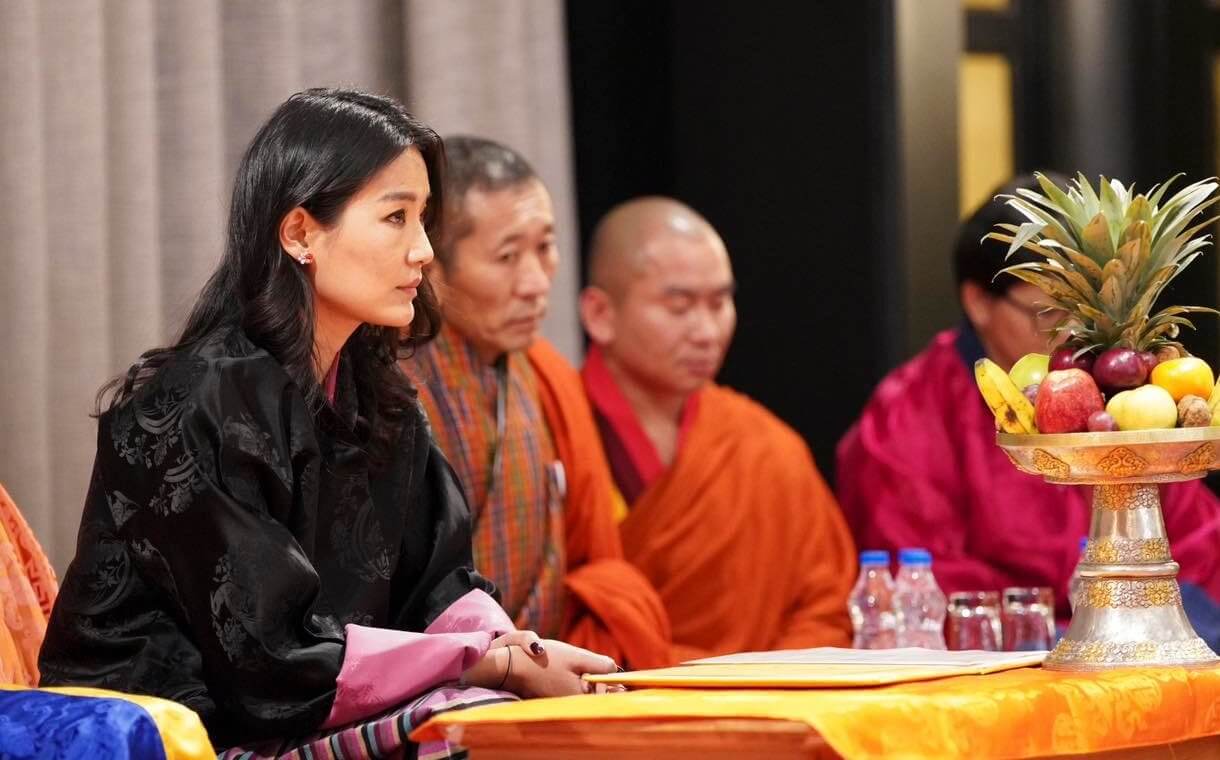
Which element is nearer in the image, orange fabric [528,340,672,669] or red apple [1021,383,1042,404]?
red apple [1021,383,1042,404]

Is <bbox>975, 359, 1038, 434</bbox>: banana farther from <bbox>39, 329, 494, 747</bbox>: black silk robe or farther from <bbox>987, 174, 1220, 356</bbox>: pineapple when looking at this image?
<bbox>39, 329, 494, 747</bbox>: black silk robe

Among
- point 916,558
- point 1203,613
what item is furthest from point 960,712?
point 1203,613

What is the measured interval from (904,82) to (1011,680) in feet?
7.98

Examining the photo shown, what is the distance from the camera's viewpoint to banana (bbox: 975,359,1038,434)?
2264 mm

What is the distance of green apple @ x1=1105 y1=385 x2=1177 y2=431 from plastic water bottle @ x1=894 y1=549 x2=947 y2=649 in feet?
3.93

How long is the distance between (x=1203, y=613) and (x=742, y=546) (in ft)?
2.84

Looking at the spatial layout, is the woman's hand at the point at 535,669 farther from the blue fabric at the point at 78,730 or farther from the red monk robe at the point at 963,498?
the red monk robe at the point at 963,498

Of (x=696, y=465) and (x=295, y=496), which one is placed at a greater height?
(x=295, y=496)

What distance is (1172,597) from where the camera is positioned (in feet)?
7.30

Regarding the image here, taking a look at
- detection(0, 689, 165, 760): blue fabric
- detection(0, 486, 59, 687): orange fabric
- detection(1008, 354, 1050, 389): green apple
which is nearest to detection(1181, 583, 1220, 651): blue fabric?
detection(1008, 354, 1050, 389): green apple

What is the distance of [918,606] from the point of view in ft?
11.2

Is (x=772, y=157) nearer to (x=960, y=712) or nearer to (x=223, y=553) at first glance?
(x=223, y=553)

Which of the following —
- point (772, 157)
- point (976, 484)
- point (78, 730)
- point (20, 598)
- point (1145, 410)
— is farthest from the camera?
point (772, 157)

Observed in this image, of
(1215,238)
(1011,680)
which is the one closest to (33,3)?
(1011,680)
